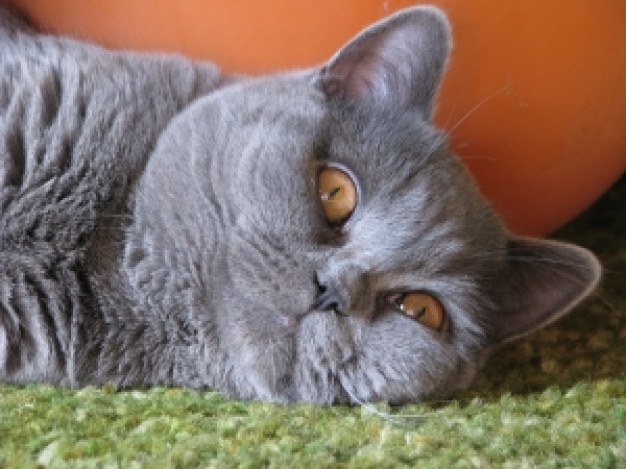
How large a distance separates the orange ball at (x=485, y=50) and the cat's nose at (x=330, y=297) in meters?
0.51

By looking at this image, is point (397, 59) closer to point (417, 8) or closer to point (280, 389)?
point (417, 8)

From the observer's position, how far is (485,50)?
160 centimetres

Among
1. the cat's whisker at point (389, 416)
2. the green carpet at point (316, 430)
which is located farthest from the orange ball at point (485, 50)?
the cat's whisker at point (389, 416)

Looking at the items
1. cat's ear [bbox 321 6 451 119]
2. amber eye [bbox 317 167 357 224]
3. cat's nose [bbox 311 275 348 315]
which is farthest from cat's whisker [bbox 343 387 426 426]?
cat's ear [bbox 321 6 451 119]

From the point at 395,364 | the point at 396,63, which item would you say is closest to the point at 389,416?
the point at 395,364

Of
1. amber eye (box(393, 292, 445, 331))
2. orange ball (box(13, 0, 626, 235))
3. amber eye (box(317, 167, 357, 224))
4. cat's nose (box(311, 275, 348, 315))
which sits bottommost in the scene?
amber eye (box(393, 292, 445, 331))

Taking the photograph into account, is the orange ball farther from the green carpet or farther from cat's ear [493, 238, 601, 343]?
the green carpet

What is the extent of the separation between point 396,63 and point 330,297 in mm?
467

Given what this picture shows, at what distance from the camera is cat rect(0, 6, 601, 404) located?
4.24ft

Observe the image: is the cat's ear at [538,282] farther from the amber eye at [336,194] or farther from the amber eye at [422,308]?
the amber eye at [336,194]

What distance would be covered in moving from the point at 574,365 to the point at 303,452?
77 centimetres

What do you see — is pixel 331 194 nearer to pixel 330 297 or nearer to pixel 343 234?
pixel 343 234

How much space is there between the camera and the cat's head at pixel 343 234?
4.21 ft

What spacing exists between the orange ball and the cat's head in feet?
0.38
